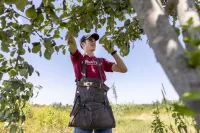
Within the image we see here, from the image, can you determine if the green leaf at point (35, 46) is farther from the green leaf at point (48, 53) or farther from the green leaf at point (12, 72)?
the green leaf at point (12, 72)

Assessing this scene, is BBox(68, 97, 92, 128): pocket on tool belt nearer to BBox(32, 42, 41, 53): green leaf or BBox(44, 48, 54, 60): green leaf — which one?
BBox(44, 48, 54, 60): green leaf

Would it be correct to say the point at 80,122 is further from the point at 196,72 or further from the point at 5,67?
the point at 196,72

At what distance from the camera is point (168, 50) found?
55 centimetres

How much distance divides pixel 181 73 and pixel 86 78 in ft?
6.82

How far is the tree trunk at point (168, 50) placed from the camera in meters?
0.50

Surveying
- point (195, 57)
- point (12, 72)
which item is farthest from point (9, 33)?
point (195, 57)

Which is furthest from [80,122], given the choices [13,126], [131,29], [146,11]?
[146,11]

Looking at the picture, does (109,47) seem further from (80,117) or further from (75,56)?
(80,117)

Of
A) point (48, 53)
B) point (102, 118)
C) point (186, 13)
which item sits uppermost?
point (48, 53)

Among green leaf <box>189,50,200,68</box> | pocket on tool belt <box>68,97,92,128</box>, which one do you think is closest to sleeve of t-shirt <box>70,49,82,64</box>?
pocket on tool belt <box>68,97,92,128</box>

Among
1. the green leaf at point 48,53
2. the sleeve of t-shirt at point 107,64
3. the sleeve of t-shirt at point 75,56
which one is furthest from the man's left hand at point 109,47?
the green leaf at point 48,53

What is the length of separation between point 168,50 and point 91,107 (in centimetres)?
196

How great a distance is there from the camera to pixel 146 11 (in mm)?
650

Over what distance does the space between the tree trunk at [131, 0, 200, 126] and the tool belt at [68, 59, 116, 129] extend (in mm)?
1873
